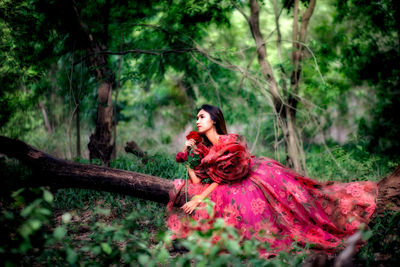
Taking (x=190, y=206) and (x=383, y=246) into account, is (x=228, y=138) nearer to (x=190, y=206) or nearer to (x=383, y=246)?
(x=190, y=206)

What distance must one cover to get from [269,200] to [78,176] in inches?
79.3

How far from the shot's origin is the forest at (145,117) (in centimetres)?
220

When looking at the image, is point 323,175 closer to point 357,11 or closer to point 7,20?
point 357,11

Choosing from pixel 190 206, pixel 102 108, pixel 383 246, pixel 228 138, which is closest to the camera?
pixel 383 246

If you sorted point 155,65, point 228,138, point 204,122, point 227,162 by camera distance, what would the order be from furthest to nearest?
point 155,65 → point 204,122 → point 228,138 → point 227,162

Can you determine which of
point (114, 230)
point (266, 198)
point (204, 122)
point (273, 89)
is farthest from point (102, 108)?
point (114, 230)

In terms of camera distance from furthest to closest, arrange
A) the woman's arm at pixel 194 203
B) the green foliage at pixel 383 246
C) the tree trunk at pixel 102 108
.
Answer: the tree trunk at pixel 102 108, the woman's arm at pixel 194 203, the green foliage at pixel 383 246

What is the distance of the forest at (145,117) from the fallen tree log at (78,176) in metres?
0.01

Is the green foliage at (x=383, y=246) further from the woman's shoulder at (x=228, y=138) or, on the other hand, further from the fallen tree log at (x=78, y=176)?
the fallen tree log at (x=78, y=176)

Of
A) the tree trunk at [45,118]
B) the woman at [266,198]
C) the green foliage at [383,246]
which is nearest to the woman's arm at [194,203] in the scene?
the woman at [266,198]

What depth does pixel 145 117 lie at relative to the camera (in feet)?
27.2

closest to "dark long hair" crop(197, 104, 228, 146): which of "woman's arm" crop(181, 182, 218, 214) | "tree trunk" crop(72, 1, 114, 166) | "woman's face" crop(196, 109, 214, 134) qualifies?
"woman's face" crop(196, 109, 214, 134)

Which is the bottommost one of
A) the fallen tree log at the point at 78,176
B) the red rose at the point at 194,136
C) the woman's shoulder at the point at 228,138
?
the fallen tree log at the point at 78,176

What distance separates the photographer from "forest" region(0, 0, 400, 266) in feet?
7.22
